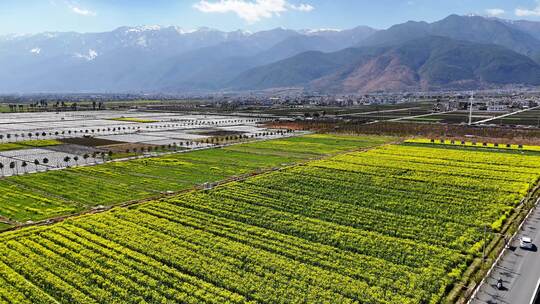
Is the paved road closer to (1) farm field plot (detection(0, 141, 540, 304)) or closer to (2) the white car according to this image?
(2) the white car

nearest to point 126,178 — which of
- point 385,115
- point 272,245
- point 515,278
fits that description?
point 272,245

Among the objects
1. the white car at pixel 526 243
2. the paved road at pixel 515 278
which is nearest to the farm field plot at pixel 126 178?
the paved road at pixel 515 278

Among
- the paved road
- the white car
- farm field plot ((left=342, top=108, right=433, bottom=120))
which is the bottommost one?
the paved road

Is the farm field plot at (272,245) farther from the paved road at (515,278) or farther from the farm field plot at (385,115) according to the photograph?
the farm field plot at (385,115)

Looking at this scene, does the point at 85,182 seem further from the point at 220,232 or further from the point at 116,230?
the point at 220,232

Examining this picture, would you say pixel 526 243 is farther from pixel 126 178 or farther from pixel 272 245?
pixel 126 178

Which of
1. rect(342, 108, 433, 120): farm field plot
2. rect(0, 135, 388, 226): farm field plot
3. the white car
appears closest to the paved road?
the white car
